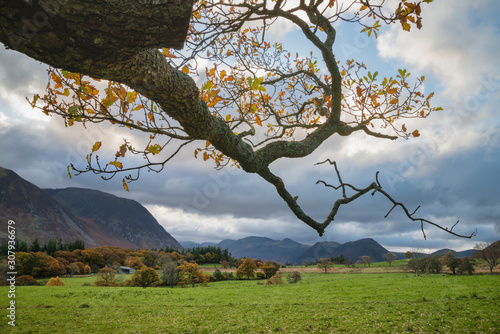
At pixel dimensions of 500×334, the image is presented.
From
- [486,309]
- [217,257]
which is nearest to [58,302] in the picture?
[486,309]

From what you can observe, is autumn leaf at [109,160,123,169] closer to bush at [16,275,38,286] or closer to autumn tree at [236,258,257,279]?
bush at [16,275,38,286]

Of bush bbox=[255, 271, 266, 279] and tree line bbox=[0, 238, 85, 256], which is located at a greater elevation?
tree line bbox=[0, 238, 85, 256]

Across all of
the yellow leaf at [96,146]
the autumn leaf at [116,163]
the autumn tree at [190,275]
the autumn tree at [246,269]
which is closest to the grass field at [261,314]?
the autumn leaf at [116,163]

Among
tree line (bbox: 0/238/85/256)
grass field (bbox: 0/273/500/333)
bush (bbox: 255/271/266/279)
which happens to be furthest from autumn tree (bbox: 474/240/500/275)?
tree line (bbox: 0/238/85/256)

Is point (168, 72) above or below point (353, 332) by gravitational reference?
above

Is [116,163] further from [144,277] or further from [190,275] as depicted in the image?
[190,275]

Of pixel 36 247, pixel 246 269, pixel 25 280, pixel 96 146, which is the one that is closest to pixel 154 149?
pixel 96 146

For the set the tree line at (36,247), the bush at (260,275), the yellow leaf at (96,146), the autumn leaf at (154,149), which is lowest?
the bush at (260,275)

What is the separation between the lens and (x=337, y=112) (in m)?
4.71

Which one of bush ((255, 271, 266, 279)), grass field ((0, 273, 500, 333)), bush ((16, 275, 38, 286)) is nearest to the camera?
grass field ((0, 273, 500, 333))

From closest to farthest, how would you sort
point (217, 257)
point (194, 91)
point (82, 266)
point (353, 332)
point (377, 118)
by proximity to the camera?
1. point (194, 91)
2. point (377, 118)
3. point (353, 332)
4. point (82, 266)
5. point (217, 257)

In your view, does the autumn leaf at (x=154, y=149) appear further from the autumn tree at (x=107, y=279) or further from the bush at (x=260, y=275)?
the bush at (x=260, y=275)

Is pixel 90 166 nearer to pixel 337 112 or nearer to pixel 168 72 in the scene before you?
pixel 168 72

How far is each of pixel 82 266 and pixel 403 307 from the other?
277 ft
